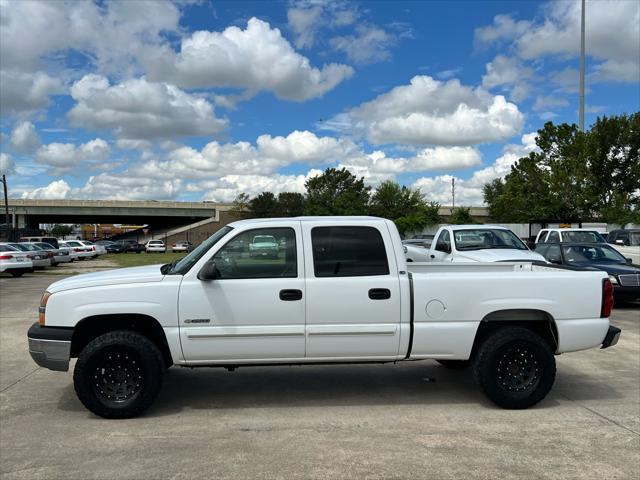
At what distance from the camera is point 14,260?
74.4ft

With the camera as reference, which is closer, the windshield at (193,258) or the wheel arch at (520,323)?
the windshield at (193,258)

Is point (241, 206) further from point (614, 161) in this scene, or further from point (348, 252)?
point (348, 252)

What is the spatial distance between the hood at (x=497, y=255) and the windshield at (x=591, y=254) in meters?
2.56

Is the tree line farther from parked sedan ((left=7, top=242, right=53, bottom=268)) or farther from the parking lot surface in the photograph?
the parking lot surface

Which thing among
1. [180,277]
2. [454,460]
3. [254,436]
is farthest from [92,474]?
[454,460]

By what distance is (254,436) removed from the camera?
4.86 metres

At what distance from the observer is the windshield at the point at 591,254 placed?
1373 cm

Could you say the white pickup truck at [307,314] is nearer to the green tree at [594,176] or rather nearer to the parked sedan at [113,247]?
the green tree at [594,176]

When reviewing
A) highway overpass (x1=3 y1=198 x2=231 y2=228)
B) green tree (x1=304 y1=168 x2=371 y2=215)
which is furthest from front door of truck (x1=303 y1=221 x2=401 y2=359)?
highway overpass (x1=3 y1=198 x2=231 y2=228)

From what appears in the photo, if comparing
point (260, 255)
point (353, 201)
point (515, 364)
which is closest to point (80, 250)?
point (353, 201)

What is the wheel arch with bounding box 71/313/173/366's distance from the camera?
5375mm

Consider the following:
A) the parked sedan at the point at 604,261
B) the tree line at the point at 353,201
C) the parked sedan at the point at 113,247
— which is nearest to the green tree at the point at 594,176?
the tree line at the point at 353,201

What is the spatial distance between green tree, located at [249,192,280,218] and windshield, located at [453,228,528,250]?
61.8 meters

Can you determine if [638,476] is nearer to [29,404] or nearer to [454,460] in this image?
[454,460]
